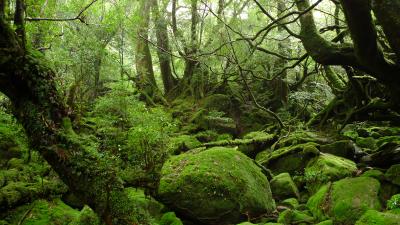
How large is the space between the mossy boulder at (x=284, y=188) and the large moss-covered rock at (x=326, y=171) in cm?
36

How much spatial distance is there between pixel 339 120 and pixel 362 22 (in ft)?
19.3

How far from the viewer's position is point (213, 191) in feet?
22.5

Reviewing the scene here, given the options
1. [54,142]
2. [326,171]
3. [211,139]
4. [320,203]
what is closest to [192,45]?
[211,139]

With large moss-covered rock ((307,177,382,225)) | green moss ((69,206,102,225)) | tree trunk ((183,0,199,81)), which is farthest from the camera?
tree trunk ((183,0,199,81))

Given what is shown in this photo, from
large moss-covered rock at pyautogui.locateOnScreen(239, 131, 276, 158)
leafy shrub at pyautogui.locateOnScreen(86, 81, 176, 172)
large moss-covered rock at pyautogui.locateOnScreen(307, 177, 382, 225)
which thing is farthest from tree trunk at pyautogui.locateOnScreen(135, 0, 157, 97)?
large moss-covered rock at pyautogui.locateOnScreen(307, 177, 382, 225)

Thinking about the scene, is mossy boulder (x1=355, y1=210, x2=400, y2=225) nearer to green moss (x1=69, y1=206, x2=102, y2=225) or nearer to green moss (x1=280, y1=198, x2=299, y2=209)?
green moss (x1=280, y1=198, x2=299, y2=209)

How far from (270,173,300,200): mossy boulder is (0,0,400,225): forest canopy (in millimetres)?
37

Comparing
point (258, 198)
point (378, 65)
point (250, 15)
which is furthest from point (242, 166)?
point (250, 15)

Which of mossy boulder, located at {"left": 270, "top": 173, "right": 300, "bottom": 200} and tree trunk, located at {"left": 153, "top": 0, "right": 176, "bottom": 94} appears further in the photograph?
tree trunk, located at {"left": 153, "top": 0, "right": 176, "bottom": 94}

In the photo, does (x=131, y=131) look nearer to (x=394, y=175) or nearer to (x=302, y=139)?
(x=302, y=139)

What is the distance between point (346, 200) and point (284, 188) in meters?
2.09

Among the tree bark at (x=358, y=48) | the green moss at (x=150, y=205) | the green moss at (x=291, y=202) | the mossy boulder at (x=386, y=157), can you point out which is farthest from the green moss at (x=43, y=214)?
the mossy boulder at (x=386, y=157)

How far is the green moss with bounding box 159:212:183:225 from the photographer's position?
20.8 ft

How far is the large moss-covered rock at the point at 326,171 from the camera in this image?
7855 mm
